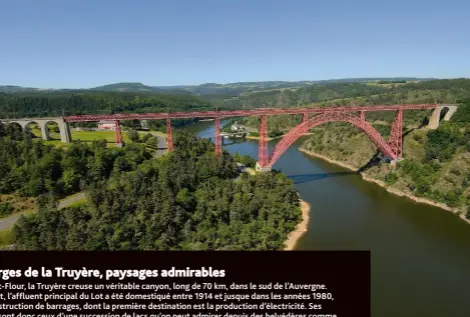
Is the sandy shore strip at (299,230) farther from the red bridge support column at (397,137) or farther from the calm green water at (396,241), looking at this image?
the red bridge support column at (397,137)

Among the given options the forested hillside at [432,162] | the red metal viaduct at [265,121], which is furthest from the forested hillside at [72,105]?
the forested hillside at [432,162]

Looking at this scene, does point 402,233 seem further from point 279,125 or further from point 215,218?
point 279,125

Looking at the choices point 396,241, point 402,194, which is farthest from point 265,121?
point 396,241

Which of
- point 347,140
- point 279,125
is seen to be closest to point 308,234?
point 347,140

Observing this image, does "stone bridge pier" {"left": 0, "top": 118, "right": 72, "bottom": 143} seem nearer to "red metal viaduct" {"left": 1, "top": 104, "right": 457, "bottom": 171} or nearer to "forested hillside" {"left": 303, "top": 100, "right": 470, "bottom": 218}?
"red metal viaduct" {"left": 1, "top": 104, "right": 457, "bottom": 171}

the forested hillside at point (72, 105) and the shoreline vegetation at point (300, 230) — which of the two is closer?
the shoreline vegetation at point (300, 230)

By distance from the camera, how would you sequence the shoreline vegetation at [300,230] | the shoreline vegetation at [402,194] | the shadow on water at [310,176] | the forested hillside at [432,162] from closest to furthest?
the shoreline vegetation at [300,230] → the shoreline vegetation at [402,194] → the forested hillside at [432,162] → the shadow on water at [310,176]

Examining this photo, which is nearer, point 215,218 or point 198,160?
point 215,218
